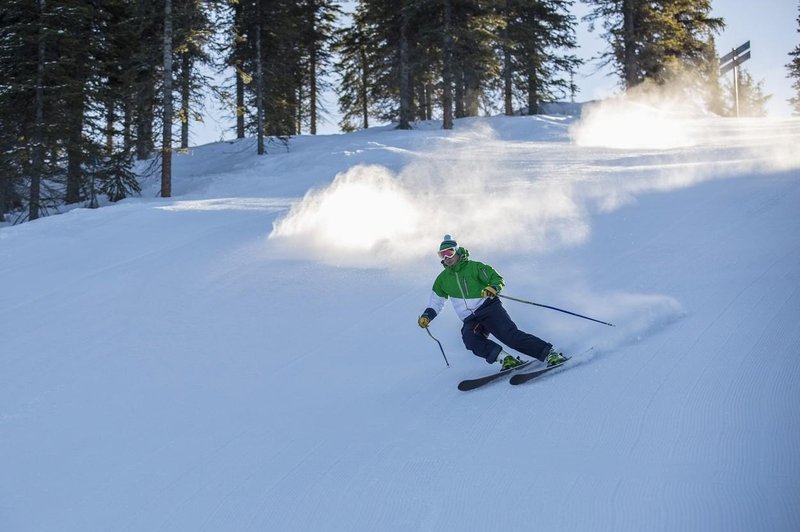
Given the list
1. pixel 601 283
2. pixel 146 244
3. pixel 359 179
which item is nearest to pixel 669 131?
pixel 359 179

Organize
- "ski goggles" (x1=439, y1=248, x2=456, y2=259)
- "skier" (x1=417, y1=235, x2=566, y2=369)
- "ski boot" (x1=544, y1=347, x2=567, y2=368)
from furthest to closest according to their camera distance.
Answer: "ski goggles" (x1=439, y1=248, x2=456, y2=259)
"skier" (x1=417, y1=235, x2=566, y2=369)
"ski boot" (x1=544, y1=347, x2=567, y2=368)

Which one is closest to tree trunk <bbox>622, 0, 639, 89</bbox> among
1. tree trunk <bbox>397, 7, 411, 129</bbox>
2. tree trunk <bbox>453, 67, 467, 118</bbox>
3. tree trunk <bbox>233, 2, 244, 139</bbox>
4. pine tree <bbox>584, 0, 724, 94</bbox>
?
pine tree <bbox>584, 0, 724, 94</bbox>

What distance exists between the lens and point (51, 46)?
18906mm

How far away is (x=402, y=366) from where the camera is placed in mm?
6434

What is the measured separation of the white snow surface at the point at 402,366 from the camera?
3891 mm

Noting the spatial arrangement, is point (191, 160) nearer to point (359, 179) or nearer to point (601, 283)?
point (359, 179)

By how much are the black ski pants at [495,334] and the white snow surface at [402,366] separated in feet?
0.90

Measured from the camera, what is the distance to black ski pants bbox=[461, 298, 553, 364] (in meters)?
6.02

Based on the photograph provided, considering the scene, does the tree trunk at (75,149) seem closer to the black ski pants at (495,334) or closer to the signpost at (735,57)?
the black ski pants at (495,334)

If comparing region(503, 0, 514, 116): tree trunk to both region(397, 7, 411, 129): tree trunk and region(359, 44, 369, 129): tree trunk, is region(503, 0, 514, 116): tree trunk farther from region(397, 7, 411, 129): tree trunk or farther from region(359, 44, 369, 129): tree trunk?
region(359, 44, 369, 129): tree trunk

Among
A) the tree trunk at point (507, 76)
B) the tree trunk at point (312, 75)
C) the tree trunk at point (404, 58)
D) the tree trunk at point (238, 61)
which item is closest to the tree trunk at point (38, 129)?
the tree trunk at point (238, 61)

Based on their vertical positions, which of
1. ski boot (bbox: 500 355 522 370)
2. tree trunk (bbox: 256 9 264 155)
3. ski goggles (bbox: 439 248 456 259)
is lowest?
ski boot (bbox: 500 355 522 370)

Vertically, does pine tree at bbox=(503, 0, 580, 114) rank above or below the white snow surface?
above

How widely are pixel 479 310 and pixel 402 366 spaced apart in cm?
103
